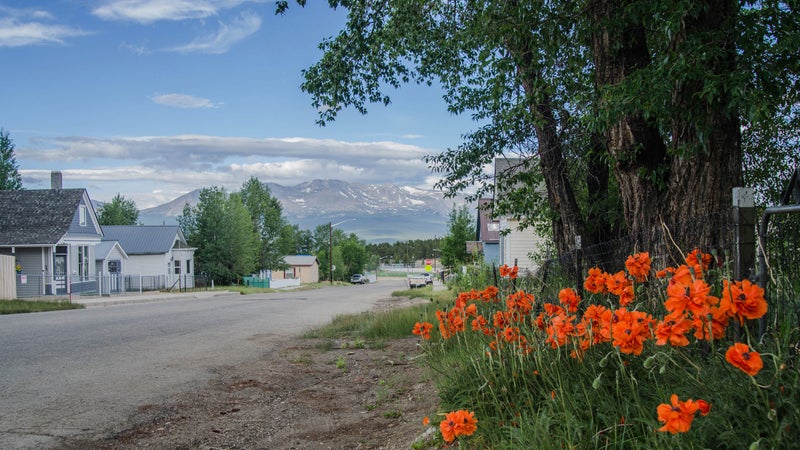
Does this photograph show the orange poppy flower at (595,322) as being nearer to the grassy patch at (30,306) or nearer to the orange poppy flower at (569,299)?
the orange poppy flower at (569,299)

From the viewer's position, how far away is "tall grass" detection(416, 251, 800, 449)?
108 inches

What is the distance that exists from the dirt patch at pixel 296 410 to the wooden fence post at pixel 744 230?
2.59 meters

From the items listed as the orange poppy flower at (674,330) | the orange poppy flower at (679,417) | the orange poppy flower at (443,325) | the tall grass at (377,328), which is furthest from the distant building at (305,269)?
the orange poppy flower at (679,417)

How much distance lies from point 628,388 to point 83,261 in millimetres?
39355

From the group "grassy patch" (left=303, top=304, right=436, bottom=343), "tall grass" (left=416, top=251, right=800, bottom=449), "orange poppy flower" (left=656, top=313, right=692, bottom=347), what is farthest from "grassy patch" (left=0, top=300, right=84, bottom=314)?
"orange poppy flower" (left=656, top=313, right=692, bottom=347)

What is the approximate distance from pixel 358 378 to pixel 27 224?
33.1 m

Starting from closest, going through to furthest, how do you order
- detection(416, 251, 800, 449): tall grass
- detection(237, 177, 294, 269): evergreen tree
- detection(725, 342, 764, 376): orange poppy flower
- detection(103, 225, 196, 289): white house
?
detection(725, 342, 764, 376): orange poppy flower
detection(416, 251, 800, 449): tall grass
detection(103, 225, 196, 289): white house
detection(237, 177, 294, 269): evergreen tree

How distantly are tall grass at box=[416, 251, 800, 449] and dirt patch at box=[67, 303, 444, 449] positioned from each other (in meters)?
0.88

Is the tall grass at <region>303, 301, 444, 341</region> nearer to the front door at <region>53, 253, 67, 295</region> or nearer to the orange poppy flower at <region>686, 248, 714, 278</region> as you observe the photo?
the orange poppy flower at <region>686, 248, 714, 278</region>

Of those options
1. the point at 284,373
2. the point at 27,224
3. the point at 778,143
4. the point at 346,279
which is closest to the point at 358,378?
the point at 284,373

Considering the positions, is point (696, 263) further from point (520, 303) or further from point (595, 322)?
point (520, 303)

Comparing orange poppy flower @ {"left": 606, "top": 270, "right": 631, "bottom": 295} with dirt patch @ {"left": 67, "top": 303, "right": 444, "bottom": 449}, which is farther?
dirt patch @ {"left": 67, "top": 303, "right": 444, "bottom": 449}

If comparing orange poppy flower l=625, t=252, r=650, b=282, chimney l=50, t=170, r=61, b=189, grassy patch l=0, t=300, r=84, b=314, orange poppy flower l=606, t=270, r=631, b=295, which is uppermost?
chimney l=50, t=170, r=61, b=189

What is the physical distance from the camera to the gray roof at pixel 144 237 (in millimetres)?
49375
